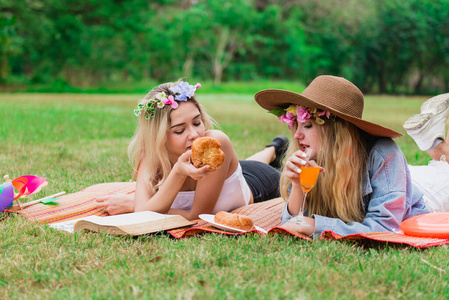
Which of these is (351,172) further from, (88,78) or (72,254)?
(88,78)

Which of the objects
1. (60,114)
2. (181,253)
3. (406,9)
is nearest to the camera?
(181,253)

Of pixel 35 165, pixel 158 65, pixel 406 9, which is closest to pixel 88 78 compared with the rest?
pixel 158 65

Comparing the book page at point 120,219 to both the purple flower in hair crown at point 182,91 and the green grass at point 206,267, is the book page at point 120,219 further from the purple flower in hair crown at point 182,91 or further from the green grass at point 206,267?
the purple flower in hair crown at point 182,91

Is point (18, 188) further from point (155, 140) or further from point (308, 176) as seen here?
point (308, 176)

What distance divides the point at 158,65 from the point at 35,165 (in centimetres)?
2963

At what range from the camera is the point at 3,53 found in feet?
80.0

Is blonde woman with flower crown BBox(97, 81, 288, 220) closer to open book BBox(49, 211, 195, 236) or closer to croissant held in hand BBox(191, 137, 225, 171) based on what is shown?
croissant held in hand BBox(191, 137, 225, 171)

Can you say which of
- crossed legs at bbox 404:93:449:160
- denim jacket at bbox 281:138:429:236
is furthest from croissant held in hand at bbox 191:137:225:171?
crossed legs at bbox 404:93:449:160

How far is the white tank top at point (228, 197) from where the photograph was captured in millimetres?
4031

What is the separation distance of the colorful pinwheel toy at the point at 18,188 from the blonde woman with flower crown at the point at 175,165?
0.58 metres

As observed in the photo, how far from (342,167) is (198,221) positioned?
1123 millimetres

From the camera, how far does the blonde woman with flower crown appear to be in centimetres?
371

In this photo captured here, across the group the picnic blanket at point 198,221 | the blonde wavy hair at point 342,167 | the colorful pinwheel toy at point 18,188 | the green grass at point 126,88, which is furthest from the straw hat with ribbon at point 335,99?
the green grass at point 126,88

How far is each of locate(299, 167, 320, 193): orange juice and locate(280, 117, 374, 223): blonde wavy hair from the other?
336mm
